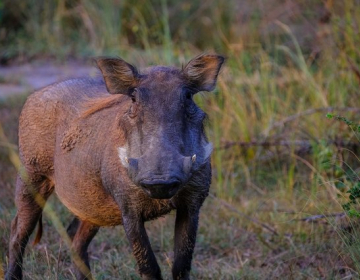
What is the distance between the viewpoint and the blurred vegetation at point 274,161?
4984 mm

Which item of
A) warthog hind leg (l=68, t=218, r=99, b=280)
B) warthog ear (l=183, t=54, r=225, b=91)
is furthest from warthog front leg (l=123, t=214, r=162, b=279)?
warthog hind leg (l=68, t=218, r=99, b=280)

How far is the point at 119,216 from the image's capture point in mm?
4348

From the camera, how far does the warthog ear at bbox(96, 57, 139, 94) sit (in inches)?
161

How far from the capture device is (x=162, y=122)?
3801 millimetres

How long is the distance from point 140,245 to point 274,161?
3.06 metres

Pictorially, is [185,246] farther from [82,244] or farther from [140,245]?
[82,244]

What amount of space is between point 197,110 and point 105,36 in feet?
23.6

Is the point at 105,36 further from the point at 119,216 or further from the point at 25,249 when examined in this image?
the point at 119,216

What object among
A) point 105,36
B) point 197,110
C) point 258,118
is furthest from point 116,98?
point 105,36

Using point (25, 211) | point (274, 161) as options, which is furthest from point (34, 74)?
point (25, 211)

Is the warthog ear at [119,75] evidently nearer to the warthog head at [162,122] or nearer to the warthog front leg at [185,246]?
the warthog head at [162,122]

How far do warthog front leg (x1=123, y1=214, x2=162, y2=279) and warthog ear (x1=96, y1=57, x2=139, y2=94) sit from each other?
64cm

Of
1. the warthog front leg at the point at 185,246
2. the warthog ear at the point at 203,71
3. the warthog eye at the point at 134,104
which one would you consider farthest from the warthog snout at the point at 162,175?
the warthog ear at the point at 203,71

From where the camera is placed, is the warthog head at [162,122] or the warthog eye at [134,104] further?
the warthog eye at [134,104]
